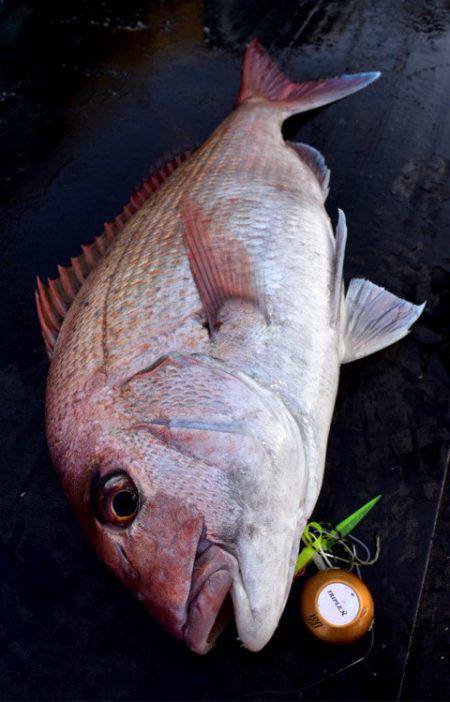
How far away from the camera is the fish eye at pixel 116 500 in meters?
1.34

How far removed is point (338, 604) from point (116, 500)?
681mm

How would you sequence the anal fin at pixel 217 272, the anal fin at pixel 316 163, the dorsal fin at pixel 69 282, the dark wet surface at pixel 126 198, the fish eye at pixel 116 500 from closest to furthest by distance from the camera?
1. the fish eye at pixel 116 500
2. the dark wet surface at pixel 126 198
3. the anal fin at pixel 217 272
4. the dorsal fin at pixel 69 282
5. the anal fin at pixel 316 163

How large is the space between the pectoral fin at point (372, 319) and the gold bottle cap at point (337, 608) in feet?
2.57

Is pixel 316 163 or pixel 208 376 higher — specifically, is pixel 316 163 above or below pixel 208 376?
below

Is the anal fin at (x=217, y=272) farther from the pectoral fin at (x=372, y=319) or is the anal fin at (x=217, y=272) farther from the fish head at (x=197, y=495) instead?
the pectoral fin at (x=372, y=319)

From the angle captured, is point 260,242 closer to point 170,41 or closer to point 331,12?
point 170,41

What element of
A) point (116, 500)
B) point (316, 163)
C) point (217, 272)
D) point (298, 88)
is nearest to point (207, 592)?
point (116, 500)

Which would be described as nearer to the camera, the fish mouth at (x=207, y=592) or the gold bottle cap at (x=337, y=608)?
the fish mouth at (x=207, y=592)

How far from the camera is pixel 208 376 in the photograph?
149cm

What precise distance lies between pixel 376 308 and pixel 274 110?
4.11 ft

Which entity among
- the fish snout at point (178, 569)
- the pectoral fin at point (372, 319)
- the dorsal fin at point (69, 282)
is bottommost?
the pectoral fin at point (372, 319)

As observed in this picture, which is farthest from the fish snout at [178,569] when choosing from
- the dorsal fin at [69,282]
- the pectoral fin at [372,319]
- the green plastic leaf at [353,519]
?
the pectoral fin at [372,319]

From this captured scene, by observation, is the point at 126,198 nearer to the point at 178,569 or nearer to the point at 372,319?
the point at 372,319

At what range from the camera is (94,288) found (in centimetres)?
190
